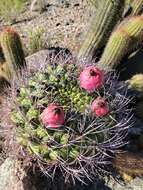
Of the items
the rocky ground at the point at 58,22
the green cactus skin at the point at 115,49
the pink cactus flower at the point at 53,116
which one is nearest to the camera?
the pink cactus flower at the point at 53,116

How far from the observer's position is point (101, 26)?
6148 millimetres

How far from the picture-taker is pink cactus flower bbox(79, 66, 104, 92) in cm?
479

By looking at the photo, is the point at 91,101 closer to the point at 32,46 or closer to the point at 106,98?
the point at 106,98

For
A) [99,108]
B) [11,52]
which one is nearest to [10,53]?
[11,52]

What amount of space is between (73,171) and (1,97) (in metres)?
1.37

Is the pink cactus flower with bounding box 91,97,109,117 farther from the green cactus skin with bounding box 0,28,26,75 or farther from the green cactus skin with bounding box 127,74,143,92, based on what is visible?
the green cactus skin with bounding box 0,28,26,75

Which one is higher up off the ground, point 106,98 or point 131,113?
point 106,98

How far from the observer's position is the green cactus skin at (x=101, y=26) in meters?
6.04

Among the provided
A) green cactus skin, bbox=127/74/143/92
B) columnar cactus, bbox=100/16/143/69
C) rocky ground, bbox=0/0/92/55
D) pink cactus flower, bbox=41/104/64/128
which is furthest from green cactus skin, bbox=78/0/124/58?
pink cactus flower, bbox=41/104/64/128

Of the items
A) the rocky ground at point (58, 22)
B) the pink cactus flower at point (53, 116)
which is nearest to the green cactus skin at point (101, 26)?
the rocky ground at point (58, 22)

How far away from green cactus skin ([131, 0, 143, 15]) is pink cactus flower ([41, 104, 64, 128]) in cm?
249

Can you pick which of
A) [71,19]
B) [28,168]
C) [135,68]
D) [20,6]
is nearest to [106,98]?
[28,168]

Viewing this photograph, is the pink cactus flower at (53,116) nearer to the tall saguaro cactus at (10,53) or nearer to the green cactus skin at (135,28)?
the tall saguaro cactus at (10,53)

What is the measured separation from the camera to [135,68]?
646 centimetres
